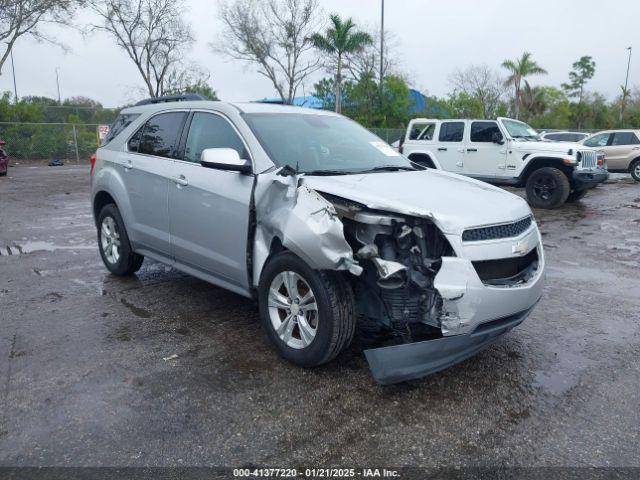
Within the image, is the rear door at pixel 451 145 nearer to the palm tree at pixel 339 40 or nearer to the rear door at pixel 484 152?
the rear door at pixel 484 152

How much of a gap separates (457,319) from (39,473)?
231 centimetres

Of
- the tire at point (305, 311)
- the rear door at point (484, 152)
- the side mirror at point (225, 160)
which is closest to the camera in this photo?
A: the tire at point (305, 311)

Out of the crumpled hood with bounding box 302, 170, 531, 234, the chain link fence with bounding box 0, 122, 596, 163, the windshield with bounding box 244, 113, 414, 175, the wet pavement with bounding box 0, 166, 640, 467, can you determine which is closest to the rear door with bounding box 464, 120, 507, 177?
the wet pavement with bounding box 0, 166, 640, 467

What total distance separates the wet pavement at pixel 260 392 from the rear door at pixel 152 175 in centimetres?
63

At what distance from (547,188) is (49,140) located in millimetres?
22347

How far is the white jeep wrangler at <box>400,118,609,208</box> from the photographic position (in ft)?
37.6

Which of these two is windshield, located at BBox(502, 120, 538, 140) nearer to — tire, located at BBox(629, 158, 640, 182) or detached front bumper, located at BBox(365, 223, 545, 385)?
tire, located at BBox(629, 158, 640, 182)

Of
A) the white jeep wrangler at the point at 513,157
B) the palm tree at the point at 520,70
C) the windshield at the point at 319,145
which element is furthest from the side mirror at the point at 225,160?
the palm tree at the point at 520,70

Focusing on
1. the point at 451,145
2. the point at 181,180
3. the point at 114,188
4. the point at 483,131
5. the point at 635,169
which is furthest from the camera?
the point at 635,169

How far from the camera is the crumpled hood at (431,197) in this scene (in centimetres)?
327

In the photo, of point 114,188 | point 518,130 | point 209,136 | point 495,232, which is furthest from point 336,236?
point 518,130

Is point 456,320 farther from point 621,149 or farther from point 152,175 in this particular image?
point 621,149

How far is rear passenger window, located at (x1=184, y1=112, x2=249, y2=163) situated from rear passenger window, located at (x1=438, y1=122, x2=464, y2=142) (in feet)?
29.7

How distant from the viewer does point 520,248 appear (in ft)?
11.5
